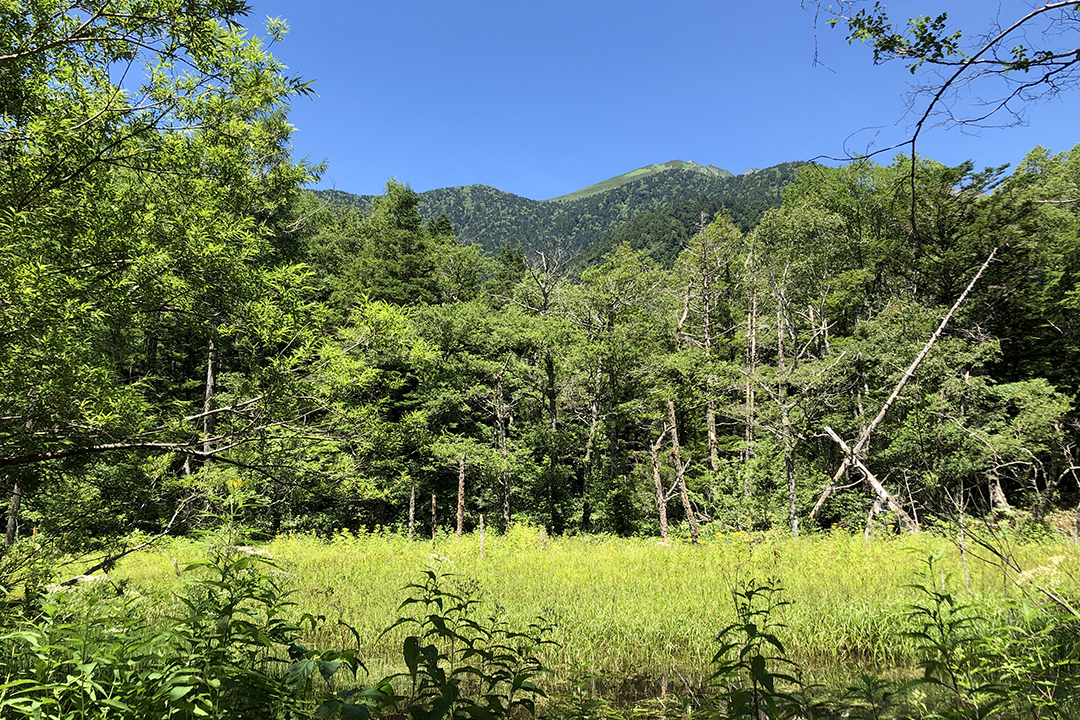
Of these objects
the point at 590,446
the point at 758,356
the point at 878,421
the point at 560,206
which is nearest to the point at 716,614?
the point at 878,421

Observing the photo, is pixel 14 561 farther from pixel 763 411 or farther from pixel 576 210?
pixel 576 210

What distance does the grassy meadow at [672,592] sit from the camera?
16.1 feet

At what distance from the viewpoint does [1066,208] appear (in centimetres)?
1900

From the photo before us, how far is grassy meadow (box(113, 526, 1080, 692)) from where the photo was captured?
4.91 meters

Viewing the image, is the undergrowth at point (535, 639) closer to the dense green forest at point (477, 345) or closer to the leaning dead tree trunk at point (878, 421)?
the leaning dead tree trunk at point (878, 421)

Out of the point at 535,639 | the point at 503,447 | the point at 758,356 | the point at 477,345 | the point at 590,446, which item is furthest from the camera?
the point at 477,345

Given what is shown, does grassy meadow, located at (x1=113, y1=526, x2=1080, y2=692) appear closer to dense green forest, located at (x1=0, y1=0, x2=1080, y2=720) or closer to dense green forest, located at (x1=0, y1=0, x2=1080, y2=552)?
dense green forest, located at (x1=0, y1=0, x2=1080, y2=720)

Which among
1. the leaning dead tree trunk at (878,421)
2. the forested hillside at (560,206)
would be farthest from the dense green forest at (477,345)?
the forested hillside at (560,206)

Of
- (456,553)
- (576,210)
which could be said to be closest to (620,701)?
(456,553)

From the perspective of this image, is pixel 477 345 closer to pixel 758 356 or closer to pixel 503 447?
pixel 503 447

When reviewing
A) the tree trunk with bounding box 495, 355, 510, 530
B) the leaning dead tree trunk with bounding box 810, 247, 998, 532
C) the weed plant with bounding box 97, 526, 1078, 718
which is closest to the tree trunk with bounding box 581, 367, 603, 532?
the tree trunk with bounding box 495, 355, 510, 530

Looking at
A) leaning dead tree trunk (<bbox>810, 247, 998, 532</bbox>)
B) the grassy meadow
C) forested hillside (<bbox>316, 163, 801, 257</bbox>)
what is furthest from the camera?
forested hillside (<bbox>316, 163, 801, 257</bbox>)

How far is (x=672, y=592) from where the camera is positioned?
266 inches

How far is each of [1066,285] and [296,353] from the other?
91.8 ft
